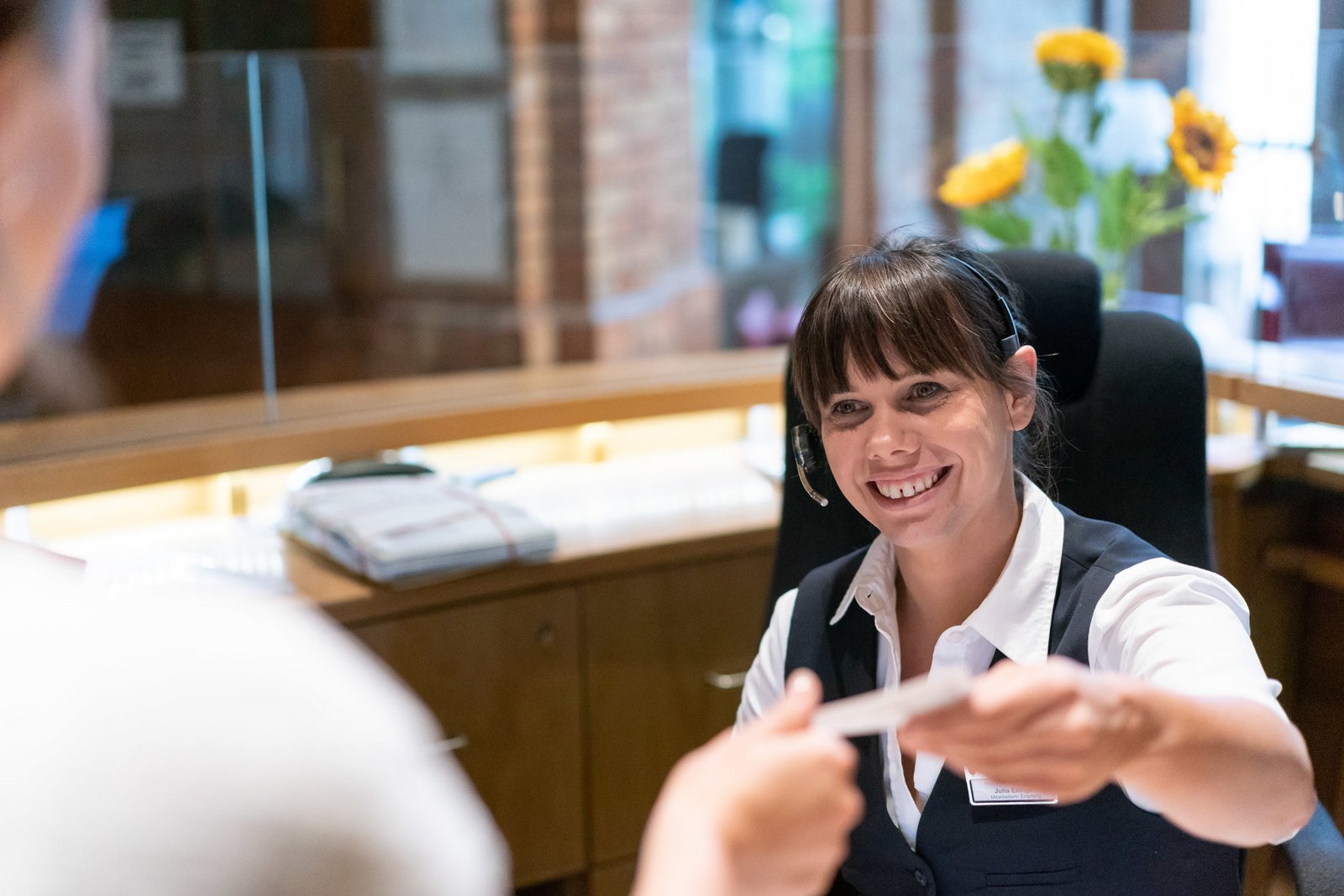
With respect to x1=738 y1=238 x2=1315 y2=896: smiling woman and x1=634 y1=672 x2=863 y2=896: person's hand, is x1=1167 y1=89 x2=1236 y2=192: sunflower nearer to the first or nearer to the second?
x1=738 y1=238 x2=1315 y2=896: smiling woman

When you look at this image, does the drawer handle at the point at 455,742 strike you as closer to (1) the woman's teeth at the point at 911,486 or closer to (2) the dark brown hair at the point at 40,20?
(1) the woman's teeth at the point at 911,486

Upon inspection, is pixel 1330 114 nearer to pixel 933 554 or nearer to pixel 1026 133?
pixel 1026 133

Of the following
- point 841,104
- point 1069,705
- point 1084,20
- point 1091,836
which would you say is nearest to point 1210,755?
point 1069,705

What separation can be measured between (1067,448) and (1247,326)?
2.83 ft

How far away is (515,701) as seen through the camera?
74.5 inches

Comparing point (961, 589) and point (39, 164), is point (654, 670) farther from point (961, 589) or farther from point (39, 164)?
point (39, 164)

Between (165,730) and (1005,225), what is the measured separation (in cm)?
198

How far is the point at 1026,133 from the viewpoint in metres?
2.28

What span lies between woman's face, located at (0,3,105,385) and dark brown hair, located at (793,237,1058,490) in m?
0.90

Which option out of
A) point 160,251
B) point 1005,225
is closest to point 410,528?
point 160,251

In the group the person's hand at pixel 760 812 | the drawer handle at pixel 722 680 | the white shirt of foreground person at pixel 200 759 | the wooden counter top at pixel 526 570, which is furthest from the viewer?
the drawer handle at pixel 722 680

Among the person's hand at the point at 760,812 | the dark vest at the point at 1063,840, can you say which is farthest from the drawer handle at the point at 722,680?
the person's hand at the point at 760,812

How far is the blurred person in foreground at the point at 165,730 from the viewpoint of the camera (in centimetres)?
33

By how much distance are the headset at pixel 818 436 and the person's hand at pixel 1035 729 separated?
53 cm
